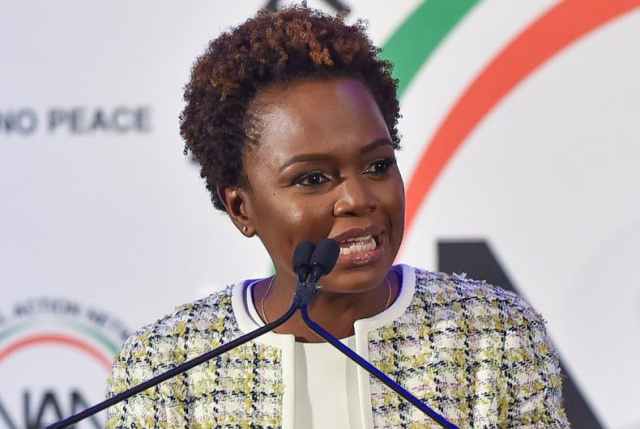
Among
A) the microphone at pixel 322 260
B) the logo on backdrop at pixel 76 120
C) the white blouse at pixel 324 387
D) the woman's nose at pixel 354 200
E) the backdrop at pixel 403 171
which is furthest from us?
the logo on backdrop at pixel 76 120

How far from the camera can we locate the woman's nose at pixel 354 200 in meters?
1.45

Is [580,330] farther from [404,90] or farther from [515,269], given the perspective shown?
[404,90]

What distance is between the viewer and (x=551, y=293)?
2.38 meters

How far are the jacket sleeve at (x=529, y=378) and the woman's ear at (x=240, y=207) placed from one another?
0.40 m

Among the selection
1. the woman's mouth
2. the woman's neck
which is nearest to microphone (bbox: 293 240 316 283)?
the woman's mouth

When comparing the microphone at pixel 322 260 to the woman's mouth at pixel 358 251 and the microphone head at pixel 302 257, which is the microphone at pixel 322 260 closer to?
the microphone head at pixel 302 257

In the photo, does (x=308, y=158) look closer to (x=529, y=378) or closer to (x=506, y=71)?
(x=529, y=378)

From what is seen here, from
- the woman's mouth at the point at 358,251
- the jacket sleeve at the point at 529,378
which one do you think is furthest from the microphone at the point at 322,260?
the jacket sleeve at the point at 529,378

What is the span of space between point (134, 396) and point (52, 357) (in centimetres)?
102

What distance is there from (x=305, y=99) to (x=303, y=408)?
0.43 m

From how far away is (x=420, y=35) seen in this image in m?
2.45

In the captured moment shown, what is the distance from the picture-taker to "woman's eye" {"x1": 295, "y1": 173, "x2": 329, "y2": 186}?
148 cm

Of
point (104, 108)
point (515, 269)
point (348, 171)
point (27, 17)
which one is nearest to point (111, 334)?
point (104, 108)

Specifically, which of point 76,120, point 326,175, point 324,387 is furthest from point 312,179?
point 76,120
